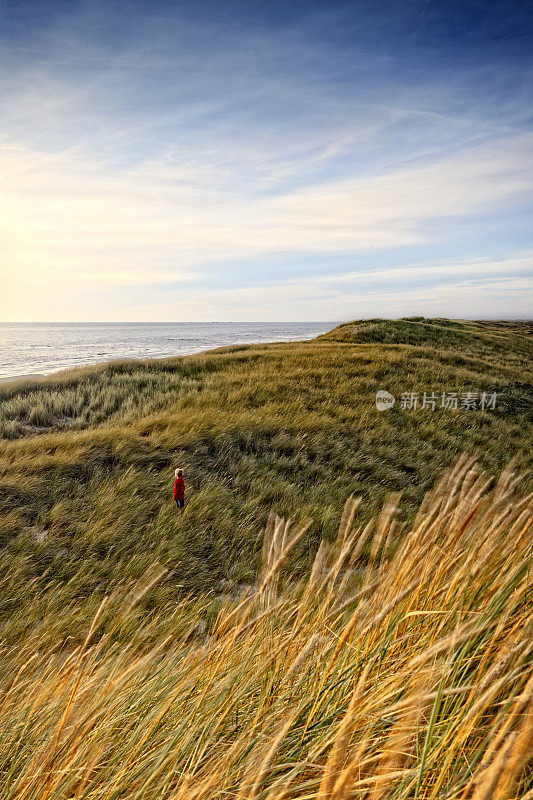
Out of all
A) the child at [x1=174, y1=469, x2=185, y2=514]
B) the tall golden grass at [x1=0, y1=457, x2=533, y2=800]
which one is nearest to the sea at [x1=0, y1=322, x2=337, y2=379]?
the child at [x1=174, y1=469, x2=185, y2=514]

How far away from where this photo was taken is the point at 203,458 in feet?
26.3

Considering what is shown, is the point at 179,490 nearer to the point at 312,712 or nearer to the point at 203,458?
the point at 203,458

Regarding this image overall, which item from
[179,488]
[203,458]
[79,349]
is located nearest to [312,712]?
[179,488]

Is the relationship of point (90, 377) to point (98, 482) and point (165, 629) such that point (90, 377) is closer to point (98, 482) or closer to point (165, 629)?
point (98, 482)

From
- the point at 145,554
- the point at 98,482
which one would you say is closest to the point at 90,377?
the point at 98,482

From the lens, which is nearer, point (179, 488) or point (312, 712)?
point (312, 712)

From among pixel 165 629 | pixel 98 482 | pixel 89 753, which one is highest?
pixel 89 753

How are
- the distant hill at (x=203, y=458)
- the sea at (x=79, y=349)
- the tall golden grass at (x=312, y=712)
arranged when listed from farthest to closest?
the sea at (x=79, y=349)
the distant hill at (x=203, y=458)
the tall golden grass at (x=312, y=712)

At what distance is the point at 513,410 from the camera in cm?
1537

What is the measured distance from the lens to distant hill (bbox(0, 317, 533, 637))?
207 inches

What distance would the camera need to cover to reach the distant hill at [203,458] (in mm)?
5266

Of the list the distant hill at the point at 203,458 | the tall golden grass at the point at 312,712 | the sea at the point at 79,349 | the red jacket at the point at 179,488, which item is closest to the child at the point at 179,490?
the red jacket at the point at 179,488

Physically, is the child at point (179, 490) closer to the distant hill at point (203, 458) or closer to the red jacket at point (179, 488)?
the red jacket at point (179, 488)

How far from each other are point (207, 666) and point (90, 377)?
1532 cm
